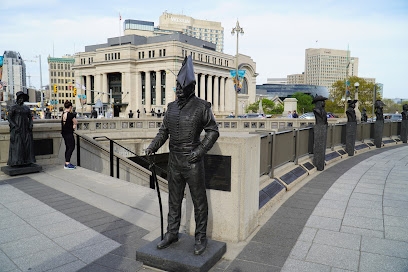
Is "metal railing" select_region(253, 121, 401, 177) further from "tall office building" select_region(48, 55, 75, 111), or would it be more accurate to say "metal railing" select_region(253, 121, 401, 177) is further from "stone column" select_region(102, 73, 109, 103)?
"tall office building" select_region(48, 55, 75, 111)

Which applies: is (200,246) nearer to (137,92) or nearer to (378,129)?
(378,129)

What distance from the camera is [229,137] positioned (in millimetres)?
4680

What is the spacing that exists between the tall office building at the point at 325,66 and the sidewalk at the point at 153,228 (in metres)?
159

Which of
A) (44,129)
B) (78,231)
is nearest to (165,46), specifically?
(44,129)

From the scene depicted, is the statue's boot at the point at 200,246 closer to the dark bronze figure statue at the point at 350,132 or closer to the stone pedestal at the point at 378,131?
the dark bronze figure statue at the point at 350,132

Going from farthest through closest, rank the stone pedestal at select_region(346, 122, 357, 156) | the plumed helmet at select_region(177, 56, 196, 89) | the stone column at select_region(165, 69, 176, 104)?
the stone column at select_region(165, 69, 176, 104)
the stone pedestal at select_region(346, 122, 357, 156)
the plumed helmet at select_region(177, 56, 196, 89)

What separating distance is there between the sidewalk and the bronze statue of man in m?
0.74

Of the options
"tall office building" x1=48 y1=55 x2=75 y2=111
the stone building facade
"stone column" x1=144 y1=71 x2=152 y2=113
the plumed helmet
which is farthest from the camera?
"tall office building" x1=48 y1=55 x2=75 y2=111

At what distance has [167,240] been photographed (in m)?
4.31

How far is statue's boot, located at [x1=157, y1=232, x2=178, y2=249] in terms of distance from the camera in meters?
4.25

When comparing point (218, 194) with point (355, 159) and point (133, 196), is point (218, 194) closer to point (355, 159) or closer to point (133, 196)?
point (133, 196)

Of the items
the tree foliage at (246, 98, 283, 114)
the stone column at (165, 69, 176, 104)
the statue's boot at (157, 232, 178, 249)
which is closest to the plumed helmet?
the statue's boot at (157, 232, 178, 249)

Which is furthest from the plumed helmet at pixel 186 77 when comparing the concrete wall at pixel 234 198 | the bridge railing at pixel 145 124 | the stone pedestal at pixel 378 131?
the stone pedestal at pixel 378 131

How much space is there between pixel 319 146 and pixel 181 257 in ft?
25.5
